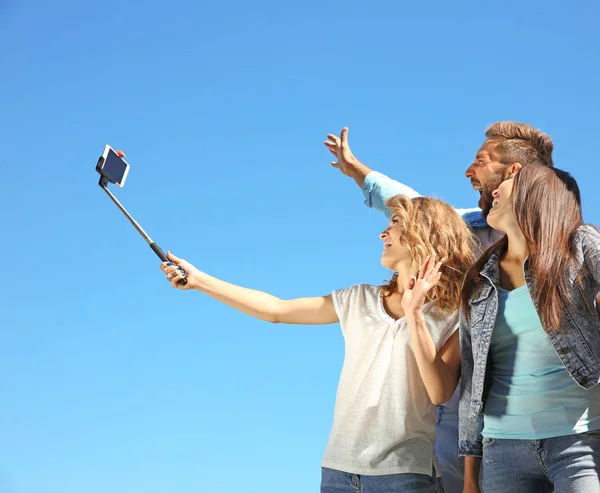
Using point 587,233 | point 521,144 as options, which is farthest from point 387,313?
point 521,144

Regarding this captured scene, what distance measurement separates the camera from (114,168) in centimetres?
438

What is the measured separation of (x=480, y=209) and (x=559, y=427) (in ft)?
6.49

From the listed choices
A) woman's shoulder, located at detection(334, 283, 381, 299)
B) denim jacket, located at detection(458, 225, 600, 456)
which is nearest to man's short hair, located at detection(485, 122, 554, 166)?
woman's shoulder, located at detection(334, 283, 381, 299)

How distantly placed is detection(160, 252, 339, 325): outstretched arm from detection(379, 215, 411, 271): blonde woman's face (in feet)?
1.11

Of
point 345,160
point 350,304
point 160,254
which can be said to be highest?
point 345,160

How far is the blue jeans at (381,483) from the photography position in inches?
132

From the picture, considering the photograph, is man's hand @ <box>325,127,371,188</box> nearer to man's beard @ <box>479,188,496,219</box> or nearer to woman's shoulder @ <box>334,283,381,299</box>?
man's beard @ <box>479,188,496,219</box>

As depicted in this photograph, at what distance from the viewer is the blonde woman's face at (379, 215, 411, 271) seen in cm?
385

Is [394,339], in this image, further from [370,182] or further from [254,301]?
[370,182]

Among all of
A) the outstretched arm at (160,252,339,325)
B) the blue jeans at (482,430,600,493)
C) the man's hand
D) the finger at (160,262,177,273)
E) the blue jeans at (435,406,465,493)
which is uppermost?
the man's hand

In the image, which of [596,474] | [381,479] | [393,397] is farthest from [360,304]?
[596,474]

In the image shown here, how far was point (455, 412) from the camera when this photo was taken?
3832mm

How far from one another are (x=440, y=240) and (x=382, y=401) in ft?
2.73

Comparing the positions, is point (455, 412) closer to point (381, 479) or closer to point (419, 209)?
point (381, 479)
